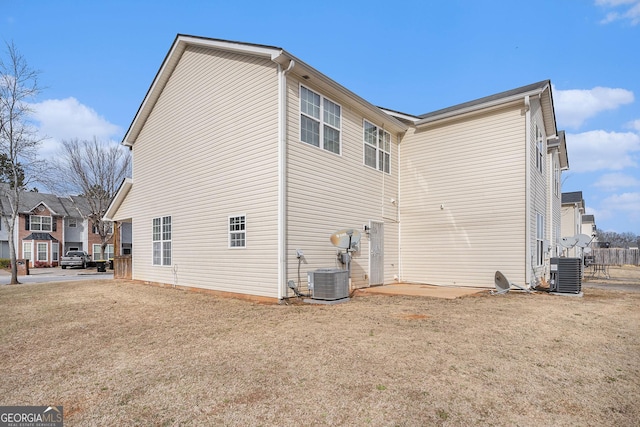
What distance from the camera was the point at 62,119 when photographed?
29.5 meters

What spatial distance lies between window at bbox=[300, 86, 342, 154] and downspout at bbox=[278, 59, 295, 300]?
A: 70 cm

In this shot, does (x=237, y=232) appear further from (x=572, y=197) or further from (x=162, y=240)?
(x=572, y=197)

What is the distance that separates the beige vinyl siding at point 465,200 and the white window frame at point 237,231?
6057mm

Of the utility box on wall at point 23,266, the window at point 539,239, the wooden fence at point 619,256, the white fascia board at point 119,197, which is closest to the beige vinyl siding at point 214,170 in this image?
the white fascia board at point 119,197

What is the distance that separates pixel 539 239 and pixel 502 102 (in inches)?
187

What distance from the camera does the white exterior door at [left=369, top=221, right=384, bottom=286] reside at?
11.3 m

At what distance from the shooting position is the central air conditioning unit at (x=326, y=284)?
27.2 feet

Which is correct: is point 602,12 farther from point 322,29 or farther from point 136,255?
point 136,255

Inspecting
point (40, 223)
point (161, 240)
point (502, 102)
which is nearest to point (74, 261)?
point (40, 223)

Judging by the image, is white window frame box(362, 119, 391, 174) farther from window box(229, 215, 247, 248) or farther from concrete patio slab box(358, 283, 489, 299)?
window box(229, 215, 247, 248)

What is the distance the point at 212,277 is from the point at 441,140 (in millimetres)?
8568

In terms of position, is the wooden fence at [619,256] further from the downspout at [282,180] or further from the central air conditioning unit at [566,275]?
the downspout at [282,180]

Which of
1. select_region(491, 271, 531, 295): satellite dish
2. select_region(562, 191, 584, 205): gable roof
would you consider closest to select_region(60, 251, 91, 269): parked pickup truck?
select_region(491, 271, 531, 295): satellite dish

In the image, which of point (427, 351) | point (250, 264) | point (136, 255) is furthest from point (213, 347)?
point (136, 255)
